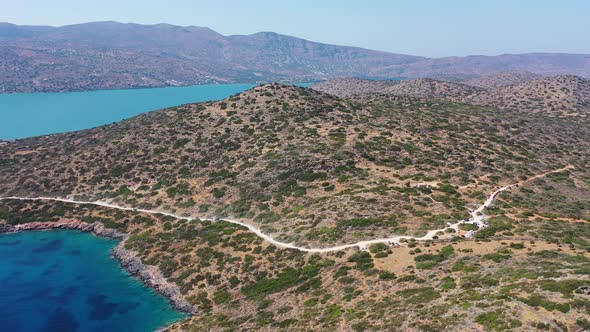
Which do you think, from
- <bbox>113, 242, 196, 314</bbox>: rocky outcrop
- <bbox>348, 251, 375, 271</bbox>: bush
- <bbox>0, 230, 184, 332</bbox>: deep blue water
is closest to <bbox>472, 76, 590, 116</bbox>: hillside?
<bbox>348, 251, 375, 271</bbox>: bush

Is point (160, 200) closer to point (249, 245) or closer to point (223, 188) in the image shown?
point (223, 188)

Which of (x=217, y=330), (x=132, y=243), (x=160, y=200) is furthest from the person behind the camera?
(x=160, y=200)

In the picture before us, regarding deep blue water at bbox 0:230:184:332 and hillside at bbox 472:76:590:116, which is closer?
deep blue water at bbox 0:230:184:332

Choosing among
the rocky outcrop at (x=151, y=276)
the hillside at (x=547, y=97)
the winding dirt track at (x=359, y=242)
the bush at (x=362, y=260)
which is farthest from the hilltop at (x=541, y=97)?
the rocky outcrop at (x=151, y=276)

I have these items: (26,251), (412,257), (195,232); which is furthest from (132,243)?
(412,257)

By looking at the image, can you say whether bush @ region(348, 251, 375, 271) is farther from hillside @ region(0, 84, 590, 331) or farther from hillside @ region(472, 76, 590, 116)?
hillside @ region(472, 76, 590, 116)

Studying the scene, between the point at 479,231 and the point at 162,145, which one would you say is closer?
the point at 479,231
